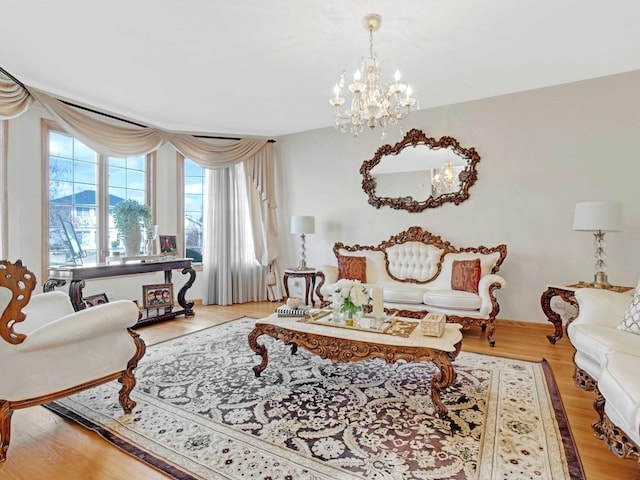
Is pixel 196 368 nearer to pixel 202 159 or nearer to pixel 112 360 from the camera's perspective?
pixel 112 360

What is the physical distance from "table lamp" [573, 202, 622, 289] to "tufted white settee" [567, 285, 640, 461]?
0.95 metres

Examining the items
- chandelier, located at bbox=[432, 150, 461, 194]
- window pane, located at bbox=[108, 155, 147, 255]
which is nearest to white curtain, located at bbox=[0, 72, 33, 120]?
window pane, located at bbox=[108, 155, 147, 255]

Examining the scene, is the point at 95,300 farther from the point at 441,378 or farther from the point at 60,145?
the point at 441,378

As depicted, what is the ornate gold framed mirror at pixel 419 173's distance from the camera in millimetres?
4344

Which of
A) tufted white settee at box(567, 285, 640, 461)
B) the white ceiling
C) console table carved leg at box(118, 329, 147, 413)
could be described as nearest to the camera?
tufted white settee at box(567, 285, 640, 461)

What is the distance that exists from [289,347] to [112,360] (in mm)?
1565

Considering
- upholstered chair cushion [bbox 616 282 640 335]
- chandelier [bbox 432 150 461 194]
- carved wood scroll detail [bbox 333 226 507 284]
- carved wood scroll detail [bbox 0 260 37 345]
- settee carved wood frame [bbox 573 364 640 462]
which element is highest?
chandelier [bbox 432 150 461 194]

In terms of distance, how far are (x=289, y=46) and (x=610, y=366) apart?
305 cm

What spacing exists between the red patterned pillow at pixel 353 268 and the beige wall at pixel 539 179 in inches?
20.2

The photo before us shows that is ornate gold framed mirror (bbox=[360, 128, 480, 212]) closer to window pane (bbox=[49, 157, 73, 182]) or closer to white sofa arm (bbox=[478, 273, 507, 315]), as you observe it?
white sofa arm (bbox=[478, 273, 507, 315])

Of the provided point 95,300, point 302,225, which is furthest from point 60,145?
point 302,225

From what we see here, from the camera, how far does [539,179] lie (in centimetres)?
394

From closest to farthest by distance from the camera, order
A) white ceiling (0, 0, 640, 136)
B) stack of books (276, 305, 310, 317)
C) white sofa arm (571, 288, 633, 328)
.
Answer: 1. white sofa arm (571, 288, 633, 328)
2. white ceiling (0, 0, 640, 136)
3. stack of books (276, 305, 310, 317)

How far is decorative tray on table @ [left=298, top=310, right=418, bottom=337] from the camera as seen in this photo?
2.32m
